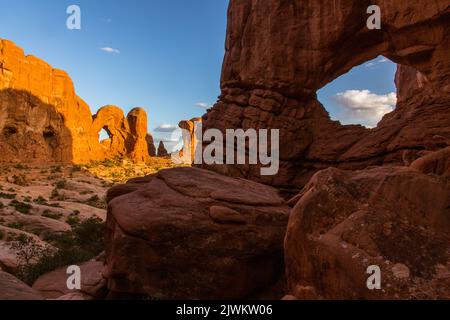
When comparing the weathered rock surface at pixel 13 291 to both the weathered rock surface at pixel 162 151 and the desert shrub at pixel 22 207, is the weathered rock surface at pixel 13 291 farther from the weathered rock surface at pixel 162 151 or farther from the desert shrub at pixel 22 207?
the weathered rock surface at pixel 162 151

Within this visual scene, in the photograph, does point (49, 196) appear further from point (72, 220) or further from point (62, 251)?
point (62, 251)

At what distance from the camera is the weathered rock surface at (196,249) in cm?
696

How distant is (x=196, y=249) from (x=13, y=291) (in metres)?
3.65

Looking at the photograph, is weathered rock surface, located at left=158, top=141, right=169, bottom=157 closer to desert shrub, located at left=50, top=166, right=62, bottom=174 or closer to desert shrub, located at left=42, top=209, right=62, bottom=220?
desert shrub, located at left=50, top=166, right=62, bottom=174

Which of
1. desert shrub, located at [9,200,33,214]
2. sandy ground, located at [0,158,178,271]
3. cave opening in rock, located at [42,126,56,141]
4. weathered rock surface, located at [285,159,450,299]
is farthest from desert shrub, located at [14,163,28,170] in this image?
weathered rock surface, located at [285,159,450,299]

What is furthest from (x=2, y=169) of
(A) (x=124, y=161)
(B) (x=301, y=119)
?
(B) (x=301, y=119)

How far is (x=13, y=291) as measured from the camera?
6133mm

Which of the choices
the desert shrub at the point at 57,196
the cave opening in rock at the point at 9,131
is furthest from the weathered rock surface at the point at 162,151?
the desert shrub at the point at 57,196

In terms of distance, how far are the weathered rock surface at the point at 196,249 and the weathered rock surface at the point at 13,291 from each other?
1.64m

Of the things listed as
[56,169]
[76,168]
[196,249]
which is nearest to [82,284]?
[196,249]

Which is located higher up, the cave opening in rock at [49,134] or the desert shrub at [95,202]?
the cave opening in rock at [49,134]

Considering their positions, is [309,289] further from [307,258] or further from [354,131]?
[354,131]

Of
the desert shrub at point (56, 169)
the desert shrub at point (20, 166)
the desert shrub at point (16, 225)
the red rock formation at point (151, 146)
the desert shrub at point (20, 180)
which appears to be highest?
the red rock formation at point (151, 146)

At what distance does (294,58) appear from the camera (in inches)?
696
